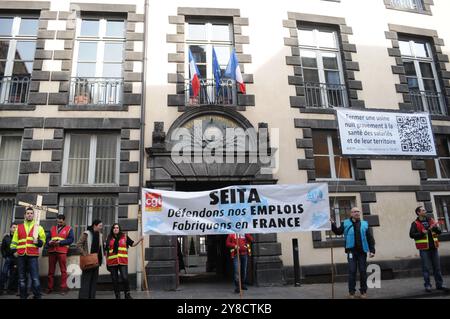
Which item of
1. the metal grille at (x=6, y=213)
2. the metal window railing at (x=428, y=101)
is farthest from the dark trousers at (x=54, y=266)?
the metal window railing at (x=428, y=101)

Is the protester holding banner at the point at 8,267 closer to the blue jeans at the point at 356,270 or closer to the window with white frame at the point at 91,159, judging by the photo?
the window with white frame at the point at 91,159

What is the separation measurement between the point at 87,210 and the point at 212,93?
5.57m

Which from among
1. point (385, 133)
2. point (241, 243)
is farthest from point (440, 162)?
point (241, 243)

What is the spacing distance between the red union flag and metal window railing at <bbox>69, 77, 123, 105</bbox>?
499cm

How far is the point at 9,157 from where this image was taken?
11.6 meters

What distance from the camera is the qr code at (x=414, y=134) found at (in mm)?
13148

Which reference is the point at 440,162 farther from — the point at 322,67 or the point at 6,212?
the point at 6,212

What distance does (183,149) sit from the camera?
38.3ft

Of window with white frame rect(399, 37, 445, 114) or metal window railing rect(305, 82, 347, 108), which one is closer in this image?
metal window railing rect(305, 82, 347, 108)

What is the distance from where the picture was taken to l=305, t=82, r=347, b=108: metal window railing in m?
13.5

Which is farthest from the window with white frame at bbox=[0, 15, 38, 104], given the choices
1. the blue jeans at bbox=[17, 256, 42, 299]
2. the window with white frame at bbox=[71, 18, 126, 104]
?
the blue jeans at bbox=[17, 256, 42, 299]

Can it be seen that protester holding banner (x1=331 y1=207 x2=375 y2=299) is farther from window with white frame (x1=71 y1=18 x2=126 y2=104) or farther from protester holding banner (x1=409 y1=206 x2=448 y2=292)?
window with white frame (x1=71 y1=18 x2=126 y2=104)

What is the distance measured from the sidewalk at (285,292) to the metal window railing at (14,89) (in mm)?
6149
